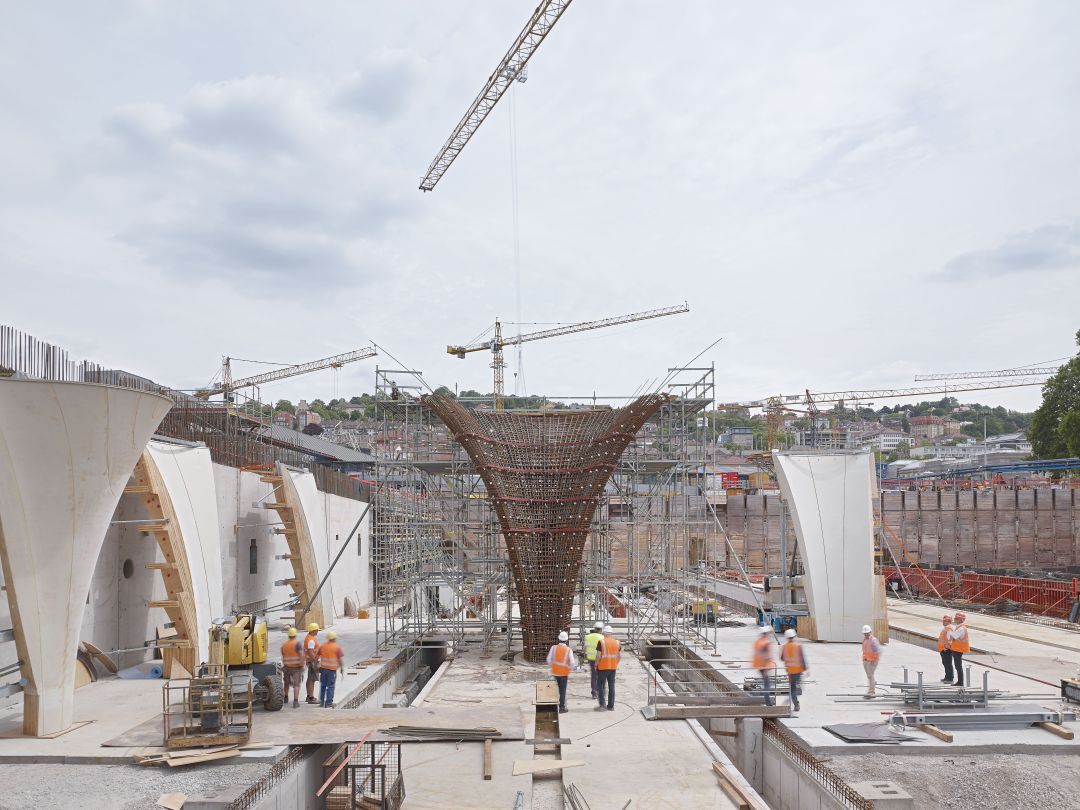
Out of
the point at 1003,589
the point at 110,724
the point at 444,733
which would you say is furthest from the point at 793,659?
the point at 1003,589

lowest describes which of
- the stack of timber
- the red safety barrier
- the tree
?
the red safety barrier

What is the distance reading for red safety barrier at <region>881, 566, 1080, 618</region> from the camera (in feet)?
76.8

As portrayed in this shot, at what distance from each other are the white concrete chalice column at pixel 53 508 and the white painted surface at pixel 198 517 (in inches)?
130

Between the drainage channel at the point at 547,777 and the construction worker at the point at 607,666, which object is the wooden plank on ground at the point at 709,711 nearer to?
the construction worker at the point at 607,666

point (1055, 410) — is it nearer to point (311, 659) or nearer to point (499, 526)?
point (499, 526)

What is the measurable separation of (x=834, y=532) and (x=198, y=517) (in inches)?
467

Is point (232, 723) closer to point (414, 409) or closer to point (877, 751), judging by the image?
point (877, 751)

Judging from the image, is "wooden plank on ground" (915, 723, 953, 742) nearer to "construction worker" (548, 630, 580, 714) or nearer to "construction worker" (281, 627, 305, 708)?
"construction worker" (548, 630, 580, 714)

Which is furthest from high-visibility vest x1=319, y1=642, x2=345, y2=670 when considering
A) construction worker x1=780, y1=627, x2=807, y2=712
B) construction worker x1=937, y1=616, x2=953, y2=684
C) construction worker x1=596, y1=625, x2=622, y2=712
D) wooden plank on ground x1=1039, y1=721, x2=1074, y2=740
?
wooden plank on ground x1=1039, y1=721, x2=1074, y2=740

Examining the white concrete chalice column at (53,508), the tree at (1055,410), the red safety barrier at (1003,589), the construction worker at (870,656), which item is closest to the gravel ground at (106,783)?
the white concrete chalice column at (53,508)

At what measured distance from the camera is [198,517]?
1412 cm

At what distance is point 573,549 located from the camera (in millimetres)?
15391

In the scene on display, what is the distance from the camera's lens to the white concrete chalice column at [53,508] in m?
9.27

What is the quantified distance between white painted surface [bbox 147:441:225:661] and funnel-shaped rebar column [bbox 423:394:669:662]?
13.4 feet
